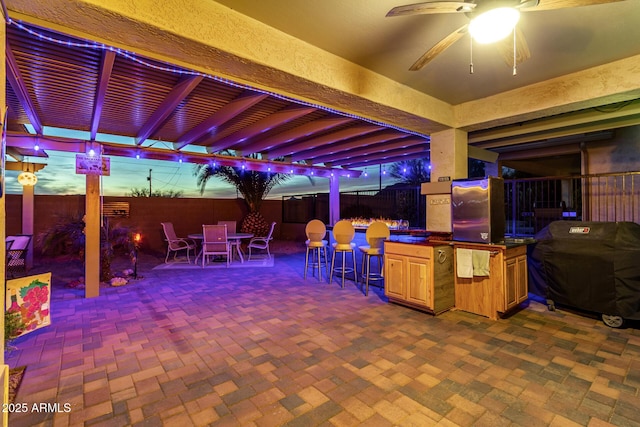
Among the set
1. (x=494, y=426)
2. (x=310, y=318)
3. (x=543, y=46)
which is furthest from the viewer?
(x=310, y=318)

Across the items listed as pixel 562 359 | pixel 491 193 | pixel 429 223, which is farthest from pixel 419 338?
pixel 429 223

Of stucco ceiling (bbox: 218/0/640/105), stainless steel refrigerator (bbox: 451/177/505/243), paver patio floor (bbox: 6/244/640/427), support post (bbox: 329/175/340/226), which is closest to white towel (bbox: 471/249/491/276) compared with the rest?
stainless steel refrigerator (bbox: 451/177/505/243)

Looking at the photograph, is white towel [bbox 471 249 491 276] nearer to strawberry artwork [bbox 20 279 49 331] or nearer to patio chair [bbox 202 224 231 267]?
strawberry artwork [bbox 20 279 49 331]

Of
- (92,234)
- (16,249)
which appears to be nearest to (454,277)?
(92,234)

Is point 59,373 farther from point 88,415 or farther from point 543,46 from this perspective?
point 543,46

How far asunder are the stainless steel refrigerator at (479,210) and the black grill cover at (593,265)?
0.70m

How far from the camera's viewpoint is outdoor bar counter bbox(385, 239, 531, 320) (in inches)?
143

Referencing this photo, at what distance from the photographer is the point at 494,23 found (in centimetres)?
210

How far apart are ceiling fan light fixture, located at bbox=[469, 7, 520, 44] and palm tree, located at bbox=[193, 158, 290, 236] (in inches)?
343

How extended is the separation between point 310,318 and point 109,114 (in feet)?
15.0

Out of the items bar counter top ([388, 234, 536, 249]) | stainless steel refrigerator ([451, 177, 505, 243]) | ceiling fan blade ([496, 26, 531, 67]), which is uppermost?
ceiling fan blade ([496, 26, 531, 67])

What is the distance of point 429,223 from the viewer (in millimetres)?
5266

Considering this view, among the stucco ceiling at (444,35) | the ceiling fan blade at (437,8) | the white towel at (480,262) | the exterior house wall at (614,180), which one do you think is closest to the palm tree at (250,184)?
the stucco ceiling at (444,35)

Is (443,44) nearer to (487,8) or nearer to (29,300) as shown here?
(487,8)
